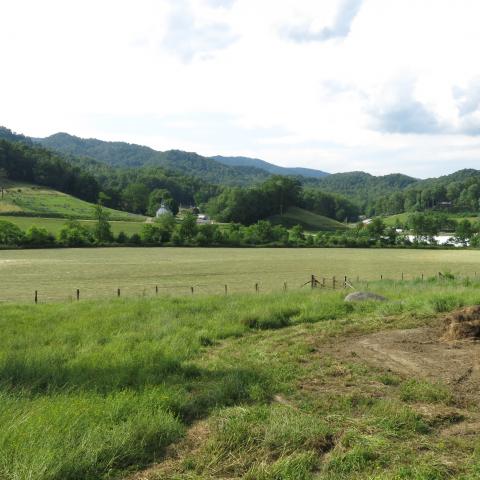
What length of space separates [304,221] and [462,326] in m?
170

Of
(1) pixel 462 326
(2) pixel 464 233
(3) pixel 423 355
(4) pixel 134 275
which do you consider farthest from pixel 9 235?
(2) pixel 464 233

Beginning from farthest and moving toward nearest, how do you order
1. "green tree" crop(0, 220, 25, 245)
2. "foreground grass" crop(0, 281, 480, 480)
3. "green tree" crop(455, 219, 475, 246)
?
"green tree" crop(455, 219, 475, 246), "green tree" crop(0, 220, 25, 245), "foreground grass" crop(0, 281, 480, 480)

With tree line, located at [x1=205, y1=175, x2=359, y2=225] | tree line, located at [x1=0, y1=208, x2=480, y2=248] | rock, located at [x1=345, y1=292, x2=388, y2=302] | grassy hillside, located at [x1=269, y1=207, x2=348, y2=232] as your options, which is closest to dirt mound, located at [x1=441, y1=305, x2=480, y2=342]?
rock, located at [x1=345, y1=292, x2=388, y2=302]

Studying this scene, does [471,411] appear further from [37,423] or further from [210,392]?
[37,423]

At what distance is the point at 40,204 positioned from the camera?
457ft

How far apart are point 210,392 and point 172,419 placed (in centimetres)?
147

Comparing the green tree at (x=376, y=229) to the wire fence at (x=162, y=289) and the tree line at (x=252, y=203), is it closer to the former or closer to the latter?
the tree line at (x=252, y=203)

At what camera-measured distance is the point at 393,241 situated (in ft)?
409

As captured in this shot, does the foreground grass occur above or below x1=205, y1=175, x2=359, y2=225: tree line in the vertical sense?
below

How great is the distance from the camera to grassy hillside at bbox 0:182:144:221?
126312 mm

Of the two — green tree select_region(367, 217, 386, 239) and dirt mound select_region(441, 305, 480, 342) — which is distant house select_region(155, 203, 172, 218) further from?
dirt mound select_region(441, 305, 480, 342)

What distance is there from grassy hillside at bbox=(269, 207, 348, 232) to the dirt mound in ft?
513

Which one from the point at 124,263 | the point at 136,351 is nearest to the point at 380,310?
the point at 136,351

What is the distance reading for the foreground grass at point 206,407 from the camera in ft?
19.8
